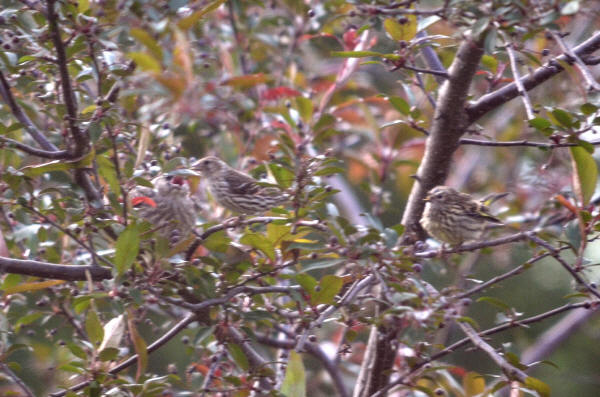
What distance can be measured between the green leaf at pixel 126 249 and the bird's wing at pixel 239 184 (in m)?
2.27

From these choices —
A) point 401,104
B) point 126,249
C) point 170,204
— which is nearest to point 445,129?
point 401,104

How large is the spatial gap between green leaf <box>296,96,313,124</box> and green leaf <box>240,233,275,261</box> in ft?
4.13

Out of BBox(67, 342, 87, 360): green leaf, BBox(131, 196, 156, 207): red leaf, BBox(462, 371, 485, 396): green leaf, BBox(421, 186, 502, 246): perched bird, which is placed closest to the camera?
BBox(67, 342, 87, 360): green leaf

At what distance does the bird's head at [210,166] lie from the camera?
4879 millimetres

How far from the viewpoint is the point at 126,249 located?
8.25ft

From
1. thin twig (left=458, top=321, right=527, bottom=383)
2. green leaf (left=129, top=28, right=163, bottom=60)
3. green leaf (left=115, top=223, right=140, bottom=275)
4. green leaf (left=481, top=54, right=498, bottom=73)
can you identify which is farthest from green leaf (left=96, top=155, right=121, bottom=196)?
green leaf (left=481, top=54, right=498, bottom=73)

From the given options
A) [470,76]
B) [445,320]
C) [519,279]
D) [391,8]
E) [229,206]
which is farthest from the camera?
[519,279]

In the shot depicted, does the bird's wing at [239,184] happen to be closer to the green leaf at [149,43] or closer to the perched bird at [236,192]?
the perched bird at [236,192]

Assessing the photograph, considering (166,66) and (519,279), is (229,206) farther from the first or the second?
(166,66)

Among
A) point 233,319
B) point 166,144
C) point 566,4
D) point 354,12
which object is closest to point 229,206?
point 166,144

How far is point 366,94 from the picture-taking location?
20.6 feet

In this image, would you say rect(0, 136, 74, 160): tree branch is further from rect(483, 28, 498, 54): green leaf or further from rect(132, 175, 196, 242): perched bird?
rect(483, 28, 498, 54): green leaf

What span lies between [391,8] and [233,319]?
1.20m

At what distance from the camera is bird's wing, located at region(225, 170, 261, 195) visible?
4801 mm
